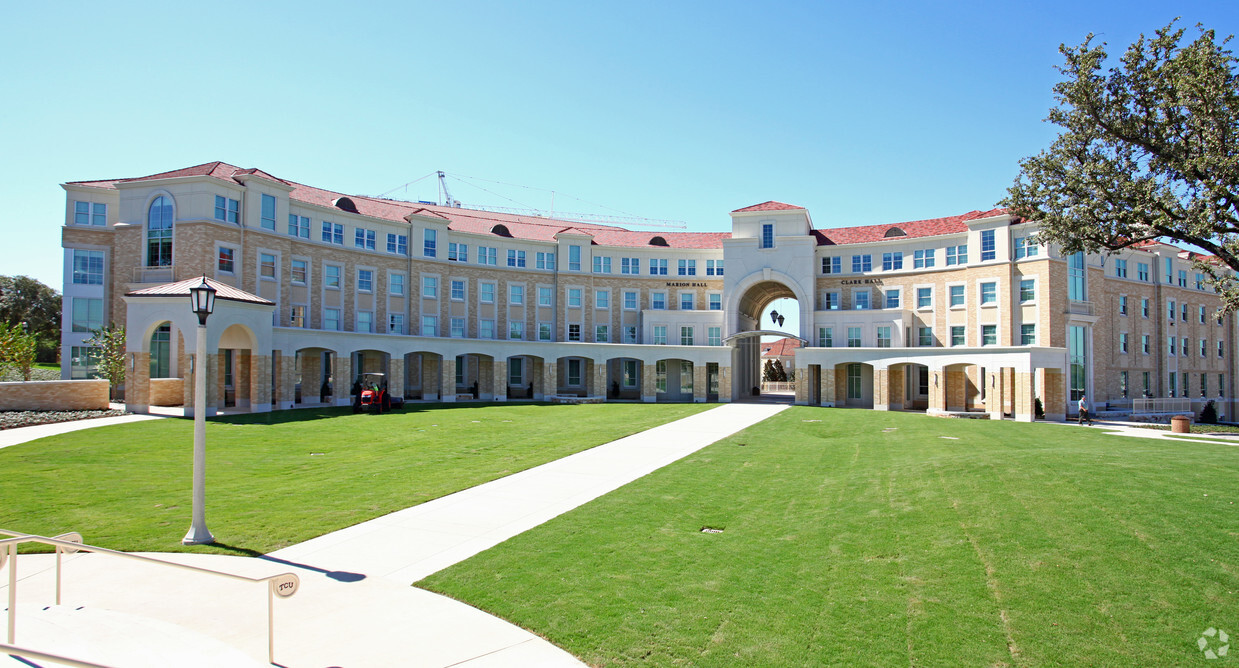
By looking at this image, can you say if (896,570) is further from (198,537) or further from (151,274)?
(151,274)

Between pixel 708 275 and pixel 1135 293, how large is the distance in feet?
107

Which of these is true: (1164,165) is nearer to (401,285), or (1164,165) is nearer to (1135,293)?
(1135,293)

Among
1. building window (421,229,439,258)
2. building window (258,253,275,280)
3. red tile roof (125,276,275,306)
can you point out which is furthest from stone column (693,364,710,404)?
building window (258,253,275,280)

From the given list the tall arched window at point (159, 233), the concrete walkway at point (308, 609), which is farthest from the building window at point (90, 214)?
the concrete walkway at point (308, 609)

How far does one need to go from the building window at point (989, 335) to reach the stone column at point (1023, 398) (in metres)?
7.70

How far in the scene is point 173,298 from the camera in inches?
1165

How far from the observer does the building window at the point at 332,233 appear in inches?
1693

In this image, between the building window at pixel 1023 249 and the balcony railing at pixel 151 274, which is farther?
the building window at pixel 1023 249

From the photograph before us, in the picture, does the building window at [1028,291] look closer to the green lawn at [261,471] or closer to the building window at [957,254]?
the building window at [957,254]

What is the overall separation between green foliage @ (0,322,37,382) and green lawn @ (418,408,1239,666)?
139ft

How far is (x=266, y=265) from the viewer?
127 ft

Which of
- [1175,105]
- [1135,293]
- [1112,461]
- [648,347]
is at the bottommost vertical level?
[1112,461]

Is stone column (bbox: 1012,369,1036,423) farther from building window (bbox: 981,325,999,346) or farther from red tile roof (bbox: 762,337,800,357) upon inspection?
red tile roof (bbox: 762,337,800,357)

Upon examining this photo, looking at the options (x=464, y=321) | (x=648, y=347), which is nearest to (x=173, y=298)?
(x=464, y=321)
